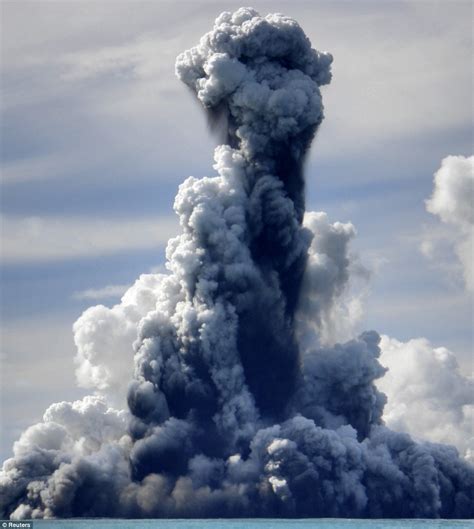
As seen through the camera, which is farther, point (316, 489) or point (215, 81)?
point (215, 81)

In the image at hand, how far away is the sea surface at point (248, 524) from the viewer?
17400cm

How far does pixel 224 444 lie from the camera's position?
7643 inches

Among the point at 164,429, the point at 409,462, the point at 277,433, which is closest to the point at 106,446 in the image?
the point at 164,429

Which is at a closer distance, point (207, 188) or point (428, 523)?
point (428, 523)

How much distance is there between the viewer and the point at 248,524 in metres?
178

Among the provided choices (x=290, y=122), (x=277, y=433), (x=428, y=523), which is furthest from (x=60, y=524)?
(x=290, y=122)

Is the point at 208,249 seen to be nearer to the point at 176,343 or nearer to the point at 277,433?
the point at 176,343

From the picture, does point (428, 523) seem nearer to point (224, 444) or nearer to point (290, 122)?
point (224, 444)

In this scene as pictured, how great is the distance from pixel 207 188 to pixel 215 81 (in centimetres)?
1245

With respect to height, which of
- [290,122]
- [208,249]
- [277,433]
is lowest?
[277,433]

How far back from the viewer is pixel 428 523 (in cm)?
18500

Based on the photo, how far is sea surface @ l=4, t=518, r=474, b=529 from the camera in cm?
17400

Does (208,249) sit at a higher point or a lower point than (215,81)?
lower

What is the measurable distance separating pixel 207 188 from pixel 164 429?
93.6 feet
